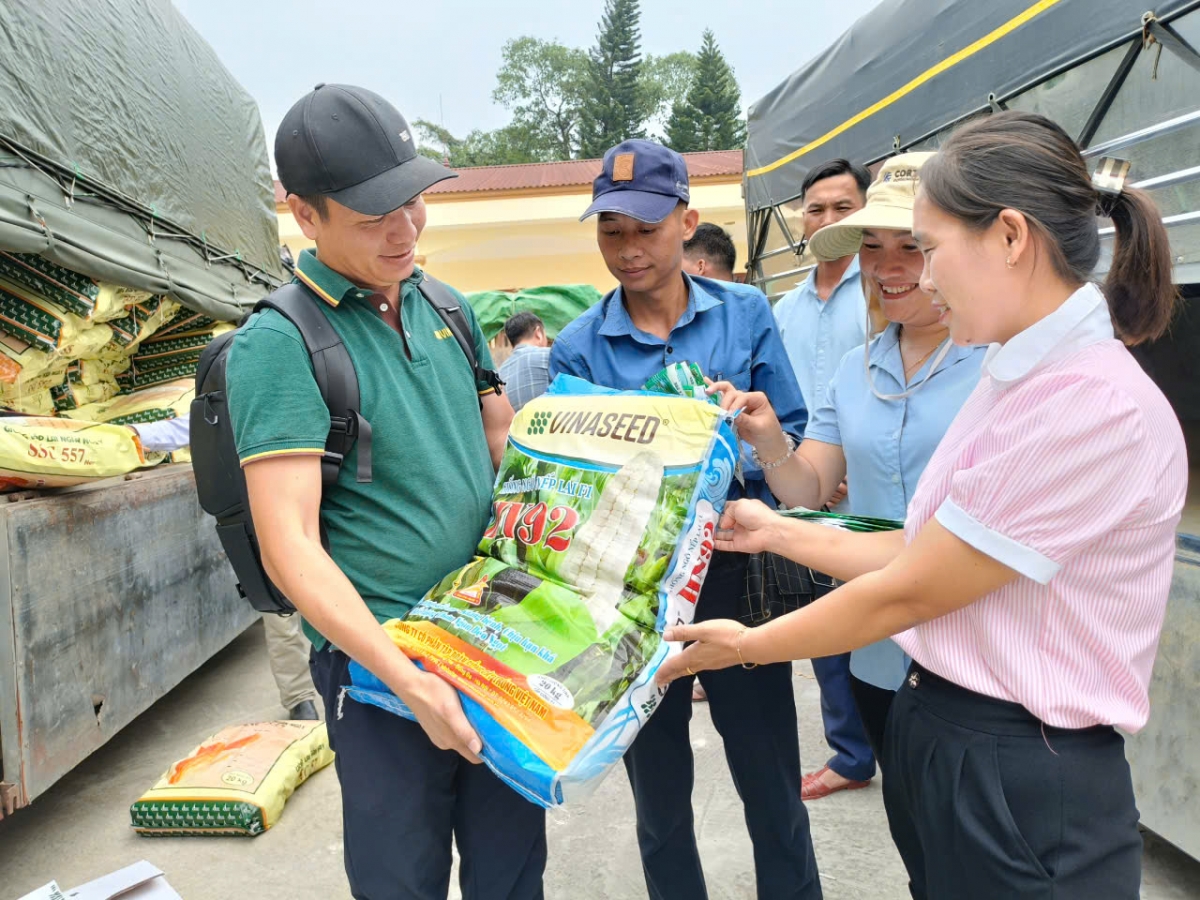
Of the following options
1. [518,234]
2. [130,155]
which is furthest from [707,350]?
[518,234]

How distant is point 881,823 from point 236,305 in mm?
4122

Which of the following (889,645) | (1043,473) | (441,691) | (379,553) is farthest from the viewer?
(889,645)

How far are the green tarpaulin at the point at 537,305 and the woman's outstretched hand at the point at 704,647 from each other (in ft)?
24.9

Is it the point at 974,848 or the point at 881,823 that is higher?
the point at 974,848

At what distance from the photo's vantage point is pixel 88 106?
363cm

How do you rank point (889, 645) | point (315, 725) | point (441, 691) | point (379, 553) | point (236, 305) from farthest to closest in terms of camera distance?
point (236, 305) → point (315, 725) → point (889, 645) → point (379, 553) → point (441, 691)

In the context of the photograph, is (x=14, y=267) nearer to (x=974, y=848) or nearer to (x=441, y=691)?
(x=441, y=691)

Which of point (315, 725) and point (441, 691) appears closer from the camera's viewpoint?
point (441, 691)

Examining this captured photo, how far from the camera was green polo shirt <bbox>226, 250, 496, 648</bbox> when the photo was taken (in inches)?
56.6

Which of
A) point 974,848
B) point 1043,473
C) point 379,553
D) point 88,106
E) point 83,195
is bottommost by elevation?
point 974,848

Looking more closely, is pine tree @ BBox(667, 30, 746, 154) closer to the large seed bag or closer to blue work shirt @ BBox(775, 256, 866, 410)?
blue work shirt @ BBox(775, 256, 866, 410)

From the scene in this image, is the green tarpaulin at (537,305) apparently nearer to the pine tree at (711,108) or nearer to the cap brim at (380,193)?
the cap brim at (380,193)

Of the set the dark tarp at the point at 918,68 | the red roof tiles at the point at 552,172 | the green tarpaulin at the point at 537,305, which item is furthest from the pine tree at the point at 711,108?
the dark tarp at the point at 918,68

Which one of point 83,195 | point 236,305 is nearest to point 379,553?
point 83,195
